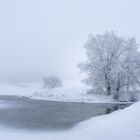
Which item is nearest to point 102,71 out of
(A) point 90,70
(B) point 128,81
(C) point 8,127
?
(A) point 90,70

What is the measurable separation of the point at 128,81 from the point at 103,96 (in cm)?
652

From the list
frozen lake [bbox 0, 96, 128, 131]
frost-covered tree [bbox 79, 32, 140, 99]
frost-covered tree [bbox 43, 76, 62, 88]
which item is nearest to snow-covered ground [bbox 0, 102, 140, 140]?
frozen lake [bbox 0, 96, 128, 131]

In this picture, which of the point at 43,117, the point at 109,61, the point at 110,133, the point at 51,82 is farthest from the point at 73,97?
the point at 51,82

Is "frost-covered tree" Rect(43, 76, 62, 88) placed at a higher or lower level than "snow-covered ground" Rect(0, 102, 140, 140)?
higher

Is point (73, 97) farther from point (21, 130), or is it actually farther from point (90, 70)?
point (21, 130)

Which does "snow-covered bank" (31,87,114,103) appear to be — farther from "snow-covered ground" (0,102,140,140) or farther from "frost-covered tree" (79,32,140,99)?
"snow-covered ground" (0,102,140,140)

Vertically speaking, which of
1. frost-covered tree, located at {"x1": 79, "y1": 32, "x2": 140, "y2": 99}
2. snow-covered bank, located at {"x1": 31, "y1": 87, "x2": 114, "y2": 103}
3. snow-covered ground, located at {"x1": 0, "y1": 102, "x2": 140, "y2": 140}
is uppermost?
frost-covered tree, located at {"x1": 79, "y1": 32, "x2": 140, "y2": 99}

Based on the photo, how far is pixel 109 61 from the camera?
170ft

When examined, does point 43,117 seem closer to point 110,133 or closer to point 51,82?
point 110,133

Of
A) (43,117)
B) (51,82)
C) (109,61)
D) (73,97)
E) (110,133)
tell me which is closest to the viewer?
(110,133)

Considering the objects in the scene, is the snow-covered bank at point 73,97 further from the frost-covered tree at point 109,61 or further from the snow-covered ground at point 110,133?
the snow-covered ground at point 110,133

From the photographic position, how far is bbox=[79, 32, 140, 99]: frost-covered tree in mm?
50500

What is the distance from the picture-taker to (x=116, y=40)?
51.8 metres

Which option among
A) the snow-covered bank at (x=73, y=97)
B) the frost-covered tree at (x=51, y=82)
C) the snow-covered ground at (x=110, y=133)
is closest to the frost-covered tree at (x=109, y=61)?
the snow-covered bank at (x=73, y=97)
